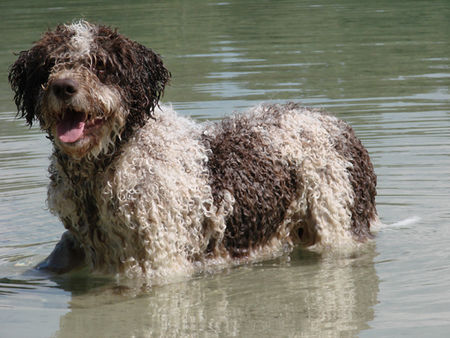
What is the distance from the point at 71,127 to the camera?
6.41 metres

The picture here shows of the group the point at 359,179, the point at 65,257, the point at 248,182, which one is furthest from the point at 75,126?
the point at 359,179

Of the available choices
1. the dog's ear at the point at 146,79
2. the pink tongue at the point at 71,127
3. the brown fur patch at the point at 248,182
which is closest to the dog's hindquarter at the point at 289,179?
the brown fur patch at the point at 248,182

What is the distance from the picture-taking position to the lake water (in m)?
6.52

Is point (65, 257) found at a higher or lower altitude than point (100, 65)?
lower

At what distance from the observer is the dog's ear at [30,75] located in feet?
21.4

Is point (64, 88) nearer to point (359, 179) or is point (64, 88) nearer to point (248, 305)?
point (248, 305)

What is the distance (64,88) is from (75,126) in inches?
12.3

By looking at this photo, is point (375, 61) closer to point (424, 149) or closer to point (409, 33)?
point (409, 33)

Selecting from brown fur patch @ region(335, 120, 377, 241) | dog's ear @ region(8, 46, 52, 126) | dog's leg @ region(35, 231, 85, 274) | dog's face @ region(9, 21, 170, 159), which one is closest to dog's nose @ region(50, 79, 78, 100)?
dog's face @ region(9, 21, 170, 159)

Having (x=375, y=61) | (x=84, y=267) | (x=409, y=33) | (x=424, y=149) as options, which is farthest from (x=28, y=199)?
(x=409, y=33)

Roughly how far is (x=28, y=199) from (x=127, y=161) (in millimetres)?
3137

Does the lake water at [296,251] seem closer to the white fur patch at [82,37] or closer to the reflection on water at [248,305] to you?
the reflection on water at [248,305]

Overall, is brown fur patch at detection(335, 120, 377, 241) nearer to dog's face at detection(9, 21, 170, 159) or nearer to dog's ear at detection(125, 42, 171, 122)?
dog's ear at detection(125, 42, 171, 122)

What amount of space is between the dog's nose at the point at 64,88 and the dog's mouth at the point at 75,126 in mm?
179
